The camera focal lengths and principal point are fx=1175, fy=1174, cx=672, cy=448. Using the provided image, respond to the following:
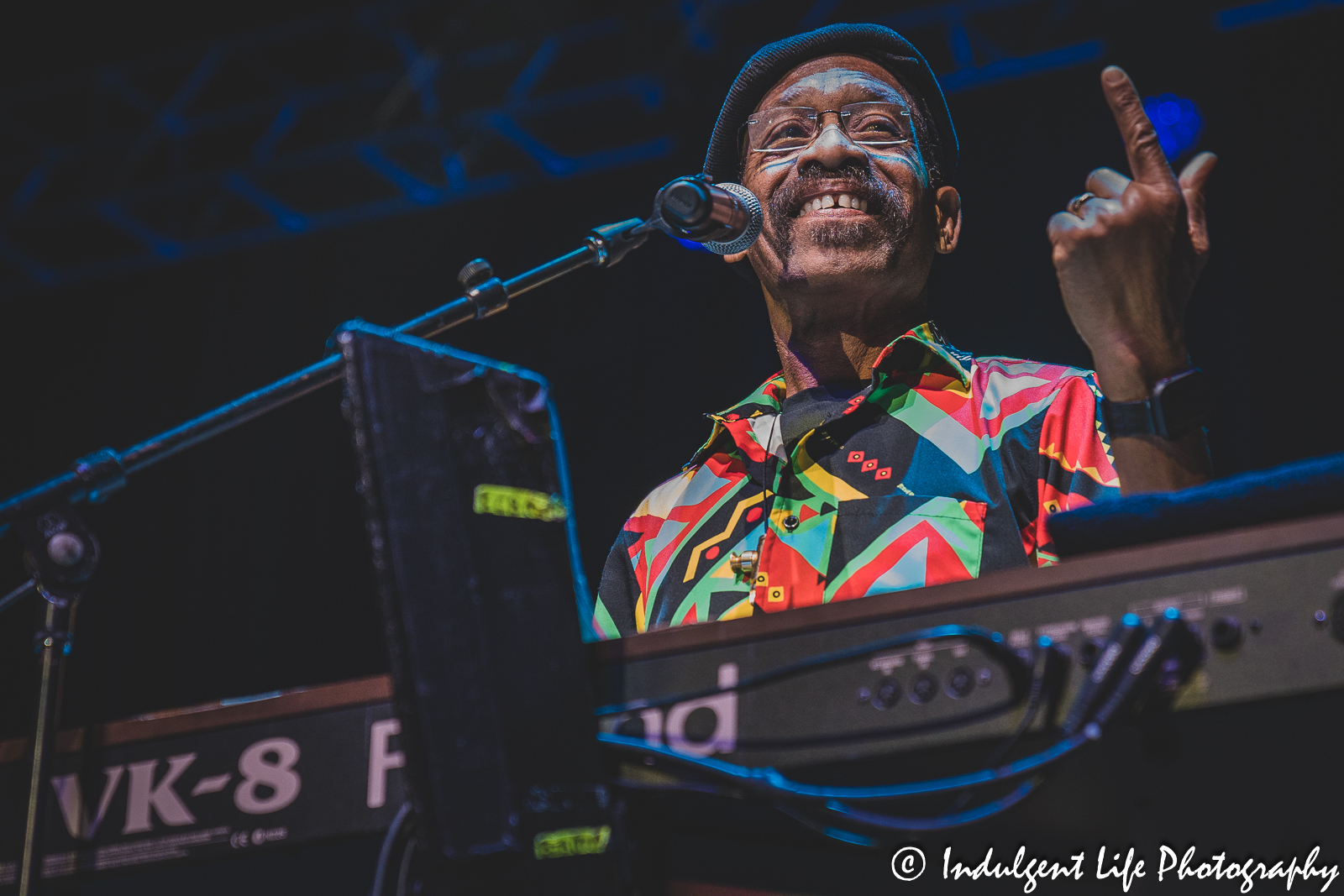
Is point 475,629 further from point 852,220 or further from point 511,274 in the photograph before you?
point 511,274

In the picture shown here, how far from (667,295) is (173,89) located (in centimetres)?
265

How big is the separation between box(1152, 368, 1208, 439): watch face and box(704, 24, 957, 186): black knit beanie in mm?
1310

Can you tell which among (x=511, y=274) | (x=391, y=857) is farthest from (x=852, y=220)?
(x=511, y=274)

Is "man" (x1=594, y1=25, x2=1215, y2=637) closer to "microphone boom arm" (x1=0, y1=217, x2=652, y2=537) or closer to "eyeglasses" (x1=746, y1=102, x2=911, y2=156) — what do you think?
"eyeglasses" (x1=746, y1=102, x2=911, y2=156)

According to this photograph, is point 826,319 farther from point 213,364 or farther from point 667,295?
point 213,364

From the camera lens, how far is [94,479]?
150 cm

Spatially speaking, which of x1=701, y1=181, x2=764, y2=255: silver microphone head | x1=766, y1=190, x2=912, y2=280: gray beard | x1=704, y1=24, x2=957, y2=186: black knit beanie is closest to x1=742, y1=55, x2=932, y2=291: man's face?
x1=766, y1=190, x2=912, y2=280: gray beard

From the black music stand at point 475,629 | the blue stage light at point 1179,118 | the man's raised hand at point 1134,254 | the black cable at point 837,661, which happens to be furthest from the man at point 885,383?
the blue stage light at point 1179,118

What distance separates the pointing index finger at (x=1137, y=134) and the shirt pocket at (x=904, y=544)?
65cm

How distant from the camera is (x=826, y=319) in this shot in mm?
2408

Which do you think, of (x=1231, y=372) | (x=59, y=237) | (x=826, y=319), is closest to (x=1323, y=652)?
(x=826, y=319)

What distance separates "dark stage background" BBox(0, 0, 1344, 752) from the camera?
3.64 metres

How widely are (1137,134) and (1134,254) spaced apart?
139 mm

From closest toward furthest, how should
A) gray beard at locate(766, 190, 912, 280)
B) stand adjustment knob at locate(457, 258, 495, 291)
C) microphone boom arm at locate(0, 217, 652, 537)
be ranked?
microphone boom arm at locate(0, 217, 652, 537) < stand adjustment knob at locate(457, 258, 495, 291) < gray beard at locate(766, 190, 912, 280)
